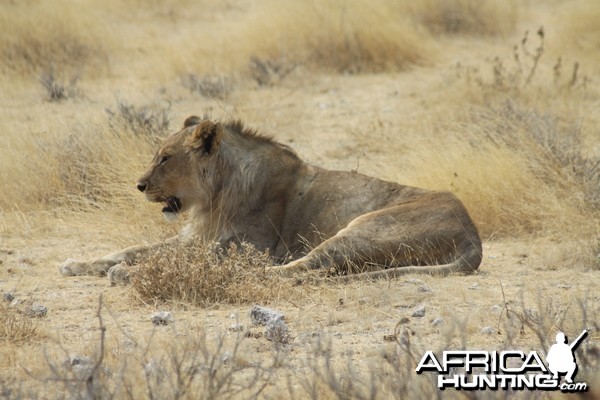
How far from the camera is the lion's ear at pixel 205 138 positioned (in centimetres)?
823

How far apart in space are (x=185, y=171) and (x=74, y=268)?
1076 mm

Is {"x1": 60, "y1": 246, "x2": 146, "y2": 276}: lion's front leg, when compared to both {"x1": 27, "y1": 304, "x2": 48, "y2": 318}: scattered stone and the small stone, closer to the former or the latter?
{"x1": 27, "y1": 304, "x2": 48, "y2": 318}: scattered stone

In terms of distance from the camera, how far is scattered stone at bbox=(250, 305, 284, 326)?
20.7 feet

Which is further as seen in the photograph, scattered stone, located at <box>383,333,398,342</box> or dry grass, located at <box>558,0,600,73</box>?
dry grass, located at <box>558,0,600,73</box>

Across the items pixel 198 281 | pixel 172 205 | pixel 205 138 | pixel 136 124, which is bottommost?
pixel 198 281

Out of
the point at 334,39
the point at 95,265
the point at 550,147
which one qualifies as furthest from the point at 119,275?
the point at 334,39

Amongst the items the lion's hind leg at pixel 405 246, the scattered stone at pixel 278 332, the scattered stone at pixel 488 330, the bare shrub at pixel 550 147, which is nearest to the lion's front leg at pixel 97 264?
the lion's hind leg at pixel 405 246

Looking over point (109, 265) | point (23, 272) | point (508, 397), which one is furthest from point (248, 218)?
point (508, 397)

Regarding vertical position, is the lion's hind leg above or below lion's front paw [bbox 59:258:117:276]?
above

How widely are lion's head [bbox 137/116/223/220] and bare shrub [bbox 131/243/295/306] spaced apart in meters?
1.11

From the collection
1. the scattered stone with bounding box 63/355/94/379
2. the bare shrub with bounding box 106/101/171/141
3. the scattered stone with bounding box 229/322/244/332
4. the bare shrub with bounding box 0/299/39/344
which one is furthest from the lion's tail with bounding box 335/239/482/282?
the bare shrub with bounding box 106/101/171/141

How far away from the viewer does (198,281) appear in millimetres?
7016

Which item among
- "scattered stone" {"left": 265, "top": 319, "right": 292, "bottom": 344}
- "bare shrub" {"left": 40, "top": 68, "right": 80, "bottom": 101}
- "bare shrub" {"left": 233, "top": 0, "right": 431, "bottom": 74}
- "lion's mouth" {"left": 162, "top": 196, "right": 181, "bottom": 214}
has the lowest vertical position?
"scattered stone" {"left": 265, "top": 319, "right": 292, "bottom": 344}

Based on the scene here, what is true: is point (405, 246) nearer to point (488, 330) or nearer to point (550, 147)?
point (488, 330)
